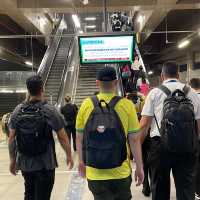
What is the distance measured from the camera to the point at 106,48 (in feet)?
28.9

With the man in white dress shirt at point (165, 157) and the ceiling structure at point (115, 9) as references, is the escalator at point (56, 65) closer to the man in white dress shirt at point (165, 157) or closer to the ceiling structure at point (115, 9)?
the ceiling structure at point (115, 9)

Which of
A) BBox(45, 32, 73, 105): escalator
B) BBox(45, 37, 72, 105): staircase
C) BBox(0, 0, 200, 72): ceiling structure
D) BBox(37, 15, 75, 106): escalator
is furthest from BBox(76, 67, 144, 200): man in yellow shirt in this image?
BBox(45, 37, 72, 105): staircase

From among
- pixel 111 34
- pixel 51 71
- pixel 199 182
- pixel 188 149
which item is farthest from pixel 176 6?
pixel 188 149

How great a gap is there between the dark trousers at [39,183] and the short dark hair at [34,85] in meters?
0.65

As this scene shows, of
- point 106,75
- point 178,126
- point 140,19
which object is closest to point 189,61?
point 140,19

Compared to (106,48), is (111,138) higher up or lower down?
lower down

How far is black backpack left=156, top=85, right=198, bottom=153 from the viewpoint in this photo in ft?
9.77

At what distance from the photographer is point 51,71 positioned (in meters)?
15.4

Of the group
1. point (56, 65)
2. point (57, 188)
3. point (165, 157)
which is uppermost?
point (56, 65)

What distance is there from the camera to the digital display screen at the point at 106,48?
8570 millimetres

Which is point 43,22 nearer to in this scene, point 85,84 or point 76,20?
point 76,20

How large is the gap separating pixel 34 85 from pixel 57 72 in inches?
492

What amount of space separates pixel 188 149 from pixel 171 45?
18.1m

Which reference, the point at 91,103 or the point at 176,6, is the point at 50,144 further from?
the point at 176,6
